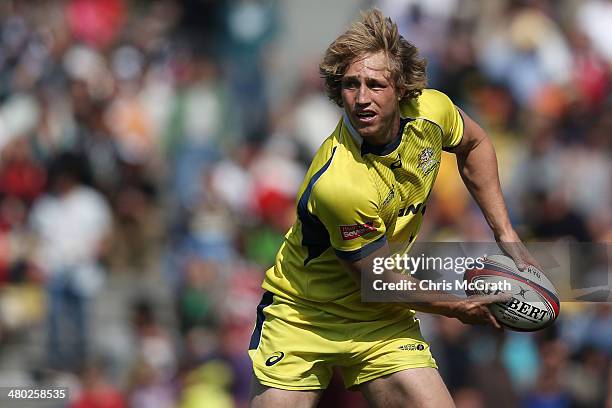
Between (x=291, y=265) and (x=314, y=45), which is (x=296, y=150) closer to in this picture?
(x=314, y=45)

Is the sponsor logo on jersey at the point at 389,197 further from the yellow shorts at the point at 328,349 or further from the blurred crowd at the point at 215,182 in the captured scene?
the blurred crowd at the point at 215,182

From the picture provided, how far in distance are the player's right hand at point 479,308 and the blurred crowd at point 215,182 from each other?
165 inches

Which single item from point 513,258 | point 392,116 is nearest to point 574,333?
point 513,258

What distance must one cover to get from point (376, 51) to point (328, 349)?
1514 millimetres

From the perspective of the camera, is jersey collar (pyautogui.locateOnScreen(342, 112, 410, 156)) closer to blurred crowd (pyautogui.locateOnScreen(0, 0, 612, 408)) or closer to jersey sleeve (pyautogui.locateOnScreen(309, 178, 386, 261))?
jersey sleeve (pyautogui.locateOnScreen(309, 178, 386, 261))

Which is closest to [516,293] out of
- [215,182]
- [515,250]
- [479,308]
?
[479,308]

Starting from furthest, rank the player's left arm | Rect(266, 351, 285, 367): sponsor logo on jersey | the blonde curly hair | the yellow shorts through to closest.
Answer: the player's left arm
Rect(266, 351, 285, 367): sponsor logo on jersey
the yellow shorts
the blonde curly hair

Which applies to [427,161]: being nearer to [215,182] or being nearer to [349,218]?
[349,218]

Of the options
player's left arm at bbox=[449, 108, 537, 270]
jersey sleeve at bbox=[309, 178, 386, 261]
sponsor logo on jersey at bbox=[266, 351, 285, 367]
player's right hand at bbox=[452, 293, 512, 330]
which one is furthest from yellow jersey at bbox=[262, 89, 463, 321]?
player's right hand at bbox=[452, 293, 512, 330]

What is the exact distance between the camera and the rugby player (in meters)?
6.29

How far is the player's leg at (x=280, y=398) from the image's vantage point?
6695 mm

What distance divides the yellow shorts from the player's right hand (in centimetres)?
38

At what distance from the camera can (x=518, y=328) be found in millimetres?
6410

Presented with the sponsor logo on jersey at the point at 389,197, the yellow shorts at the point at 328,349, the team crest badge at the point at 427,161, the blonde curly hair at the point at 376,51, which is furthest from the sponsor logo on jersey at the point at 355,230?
the blonde curly hair at the point at 376,51
